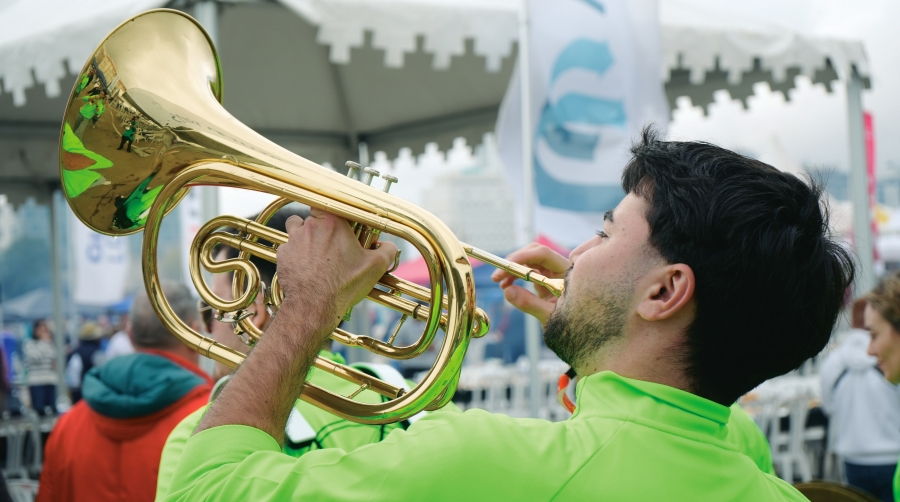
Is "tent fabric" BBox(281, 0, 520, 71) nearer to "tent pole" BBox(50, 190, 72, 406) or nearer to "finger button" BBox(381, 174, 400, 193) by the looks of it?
"finger button" BBox(381, 174, 400, 193)

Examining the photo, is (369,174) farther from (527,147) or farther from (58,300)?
(58,300)

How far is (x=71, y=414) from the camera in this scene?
314cm

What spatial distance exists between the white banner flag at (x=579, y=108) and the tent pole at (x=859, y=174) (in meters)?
2.48

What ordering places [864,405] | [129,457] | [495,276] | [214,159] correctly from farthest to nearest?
[864,405] → [129,457] → [495,276] → [214,159]

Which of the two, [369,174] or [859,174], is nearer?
[369,174]

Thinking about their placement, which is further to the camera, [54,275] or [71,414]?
[54,275]

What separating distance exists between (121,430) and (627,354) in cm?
227

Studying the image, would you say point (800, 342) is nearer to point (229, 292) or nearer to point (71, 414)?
point (229, 292)

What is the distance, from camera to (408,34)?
416 centimetres

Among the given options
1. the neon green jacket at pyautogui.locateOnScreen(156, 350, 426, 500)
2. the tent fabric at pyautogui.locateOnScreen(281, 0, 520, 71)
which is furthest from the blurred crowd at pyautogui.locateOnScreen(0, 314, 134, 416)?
the neon green jacket at pyautogui.locateOnScreen(156, 350, 426, 500)

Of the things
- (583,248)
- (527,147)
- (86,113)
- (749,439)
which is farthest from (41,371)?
(583,248)

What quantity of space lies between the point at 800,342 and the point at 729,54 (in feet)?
13.2

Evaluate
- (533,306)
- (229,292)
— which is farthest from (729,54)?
(229,292)

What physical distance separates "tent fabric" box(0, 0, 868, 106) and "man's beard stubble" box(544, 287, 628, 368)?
2.89 meters
